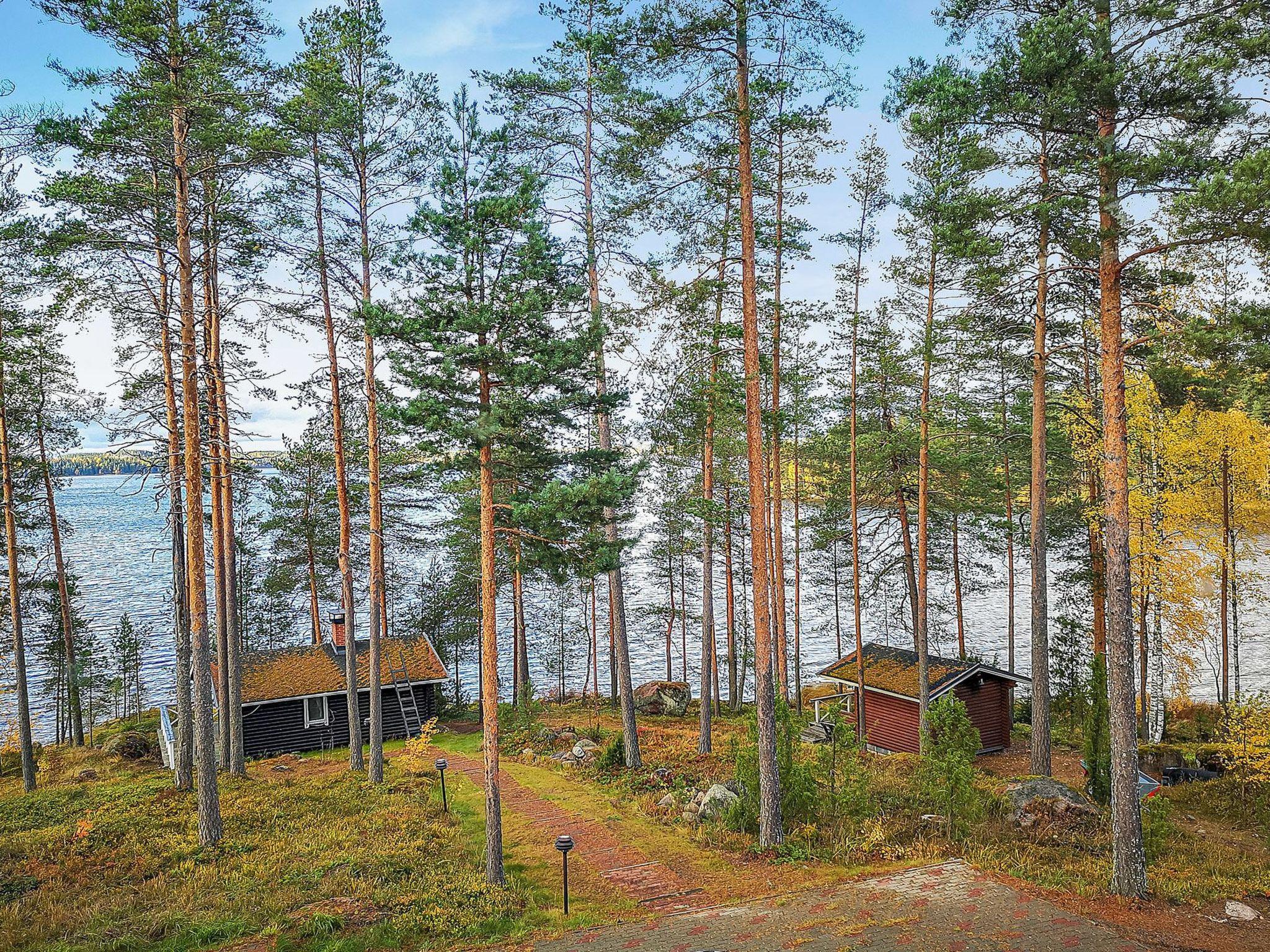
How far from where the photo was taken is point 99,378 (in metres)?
17.9

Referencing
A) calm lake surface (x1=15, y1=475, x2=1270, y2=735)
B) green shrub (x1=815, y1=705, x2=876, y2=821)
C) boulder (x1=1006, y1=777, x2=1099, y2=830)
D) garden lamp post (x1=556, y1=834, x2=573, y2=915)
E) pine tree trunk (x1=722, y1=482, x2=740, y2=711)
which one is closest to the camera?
garden lamp post (x1=556, y1=834, x2=573, y2=915)

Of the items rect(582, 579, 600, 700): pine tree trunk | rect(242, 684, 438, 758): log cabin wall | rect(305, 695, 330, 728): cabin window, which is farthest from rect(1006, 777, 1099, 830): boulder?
rect(305, 695, 330, 728): cabin window

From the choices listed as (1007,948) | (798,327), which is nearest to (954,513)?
(798,327)

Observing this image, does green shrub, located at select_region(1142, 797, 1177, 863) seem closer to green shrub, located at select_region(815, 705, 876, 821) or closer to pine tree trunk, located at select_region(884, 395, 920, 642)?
green shrub, located at select_region(815, 705, 876, 821)

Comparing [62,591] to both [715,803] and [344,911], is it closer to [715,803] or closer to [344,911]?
[344,911]

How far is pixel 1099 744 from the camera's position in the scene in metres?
11.9

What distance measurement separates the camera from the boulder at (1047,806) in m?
11.5

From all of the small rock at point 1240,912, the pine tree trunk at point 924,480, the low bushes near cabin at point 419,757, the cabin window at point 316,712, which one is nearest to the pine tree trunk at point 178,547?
the low bushes near cabin at point 419,757

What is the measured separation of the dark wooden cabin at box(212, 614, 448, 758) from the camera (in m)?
21.4

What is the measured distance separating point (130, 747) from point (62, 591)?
547 centimetres

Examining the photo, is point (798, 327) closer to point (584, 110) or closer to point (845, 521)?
point (584, 110)

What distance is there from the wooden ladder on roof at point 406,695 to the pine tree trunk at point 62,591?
33.7 feet

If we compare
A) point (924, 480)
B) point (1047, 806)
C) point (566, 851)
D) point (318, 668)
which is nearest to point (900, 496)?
point (924, 480)

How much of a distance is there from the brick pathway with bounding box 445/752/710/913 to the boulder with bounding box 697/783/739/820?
148 cm
